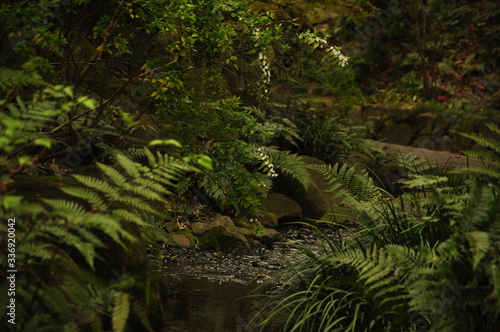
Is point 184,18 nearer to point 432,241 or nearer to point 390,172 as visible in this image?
point 432,241

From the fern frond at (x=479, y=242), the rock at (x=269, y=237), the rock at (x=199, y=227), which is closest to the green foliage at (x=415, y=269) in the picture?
the fern frond at (x=479, y=242)

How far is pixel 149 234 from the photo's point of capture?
18.2ft

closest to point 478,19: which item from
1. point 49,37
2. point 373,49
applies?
point 373,49

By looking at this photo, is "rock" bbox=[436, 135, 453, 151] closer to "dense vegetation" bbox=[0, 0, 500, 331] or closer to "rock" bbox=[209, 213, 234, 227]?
"dense vegetation" bbox=[0, 0, 500, 331]

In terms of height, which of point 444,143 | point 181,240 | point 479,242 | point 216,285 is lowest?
point 216,285

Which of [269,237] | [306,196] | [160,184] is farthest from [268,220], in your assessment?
[160,184]

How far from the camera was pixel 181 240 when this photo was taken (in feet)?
22.2

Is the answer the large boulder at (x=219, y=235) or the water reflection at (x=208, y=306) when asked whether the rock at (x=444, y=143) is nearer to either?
the large boulder at (x=219, y=235)

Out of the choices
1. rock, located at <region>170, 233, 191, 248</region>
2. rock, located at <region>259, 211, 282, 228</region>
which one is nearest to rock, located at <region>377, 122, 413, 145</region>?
rock, located at <region>259, 211, 282, 228</region>

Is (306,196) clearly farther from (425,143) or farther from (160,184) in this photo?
(425,143)

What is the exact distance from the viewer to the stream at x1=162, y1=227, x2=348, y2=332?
4258mm

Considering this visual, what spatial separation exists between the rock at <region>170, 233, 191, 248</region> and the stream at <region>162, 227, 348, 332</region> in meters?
0.11

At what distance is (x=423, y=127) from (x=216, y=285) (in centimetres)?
1185

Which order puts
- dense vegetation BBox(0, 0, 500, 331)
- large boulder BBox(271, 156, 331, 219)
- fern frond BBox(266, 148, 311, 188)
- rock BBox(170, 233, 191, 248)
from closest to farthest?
dense vegetation BBox(0, 0, 500, 331) < rock BBox(170, 233, 191, 248) < fern frond BBox(266, 148, 311, 188) < large boulder BBox(271, 156, 331, 219)
